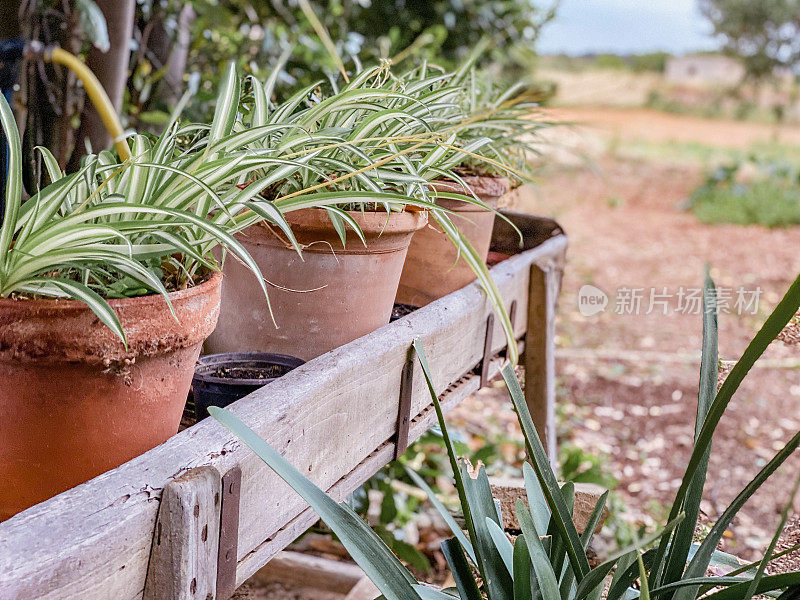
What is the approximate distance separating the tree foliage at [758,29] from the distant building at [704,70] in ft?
0.95

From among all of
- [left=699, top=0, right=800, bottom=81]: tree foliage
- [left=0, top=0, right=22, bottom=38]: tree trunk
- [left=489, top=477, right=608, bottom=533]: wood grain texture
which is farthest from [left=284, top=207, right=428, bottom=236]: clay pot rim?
Answer: [left=699, top=0, right=800, bottom=81]: tree foliage

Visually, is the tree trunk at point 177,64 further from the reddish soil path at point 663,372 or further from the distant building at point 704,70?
the distant building at point 704,70

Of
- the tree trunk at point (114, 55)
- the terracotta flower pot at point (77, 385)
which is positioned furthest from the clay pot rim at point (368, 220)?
the tree trunk at point (114, 55)

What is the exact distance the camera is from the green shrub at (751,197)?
630 centimetres

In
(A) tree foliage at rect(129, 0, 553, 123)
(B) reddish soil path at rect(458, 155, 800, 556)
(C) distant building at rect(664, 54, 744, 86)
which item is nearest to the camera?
(A) tree foliage at rect(129, 0, 553, 123)

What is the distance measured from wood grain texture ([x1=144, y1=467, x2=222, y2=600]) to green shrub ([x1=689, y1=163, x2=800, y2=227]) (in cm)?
651

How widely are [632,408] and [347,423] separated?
8.43 ft

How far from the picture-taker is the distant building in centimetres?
1143

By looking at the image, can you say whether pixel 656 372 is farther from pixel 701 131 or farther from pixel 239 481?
pixel 701 131

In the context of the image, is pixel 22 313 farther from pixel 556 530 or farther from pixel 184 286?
pixel 556 530

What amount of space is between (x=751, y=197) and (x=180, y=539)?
7046 mm

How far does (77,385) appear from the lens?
0.60 metres

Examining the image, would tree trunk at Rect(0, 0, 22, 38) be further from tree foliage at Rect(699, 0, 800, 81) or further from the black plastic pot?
tree foliage at Rect(699, 0, 800, 81)

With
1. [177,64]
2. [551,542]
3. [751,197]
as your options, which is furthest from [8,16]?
[751,197]
